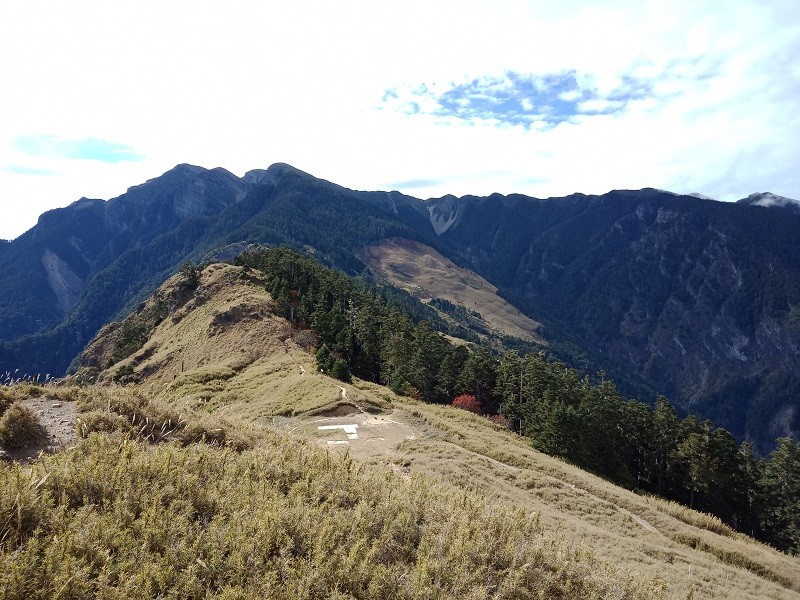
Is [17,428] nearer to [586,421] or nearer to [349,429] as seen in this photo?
[349,429]

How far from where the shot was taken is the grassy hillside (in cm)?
846

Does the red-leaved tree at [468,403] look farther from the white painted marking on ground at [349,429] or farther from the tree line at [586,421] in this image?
the white painted marking on ground at [349,429]

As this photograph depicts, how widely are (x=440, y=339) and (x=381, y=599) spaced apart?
6743 cm

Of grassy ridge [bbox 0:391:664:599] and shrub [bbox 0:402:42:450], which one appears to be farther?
shrub [bbox 0:402:42:450]

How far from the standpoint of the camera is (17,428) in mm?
10406

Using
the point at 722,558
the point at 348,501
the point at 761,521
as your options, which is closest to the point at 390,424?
the point at 722,558

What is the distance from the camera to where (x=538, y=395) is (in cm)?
5662

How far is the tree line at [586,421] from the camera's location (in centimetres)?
4656

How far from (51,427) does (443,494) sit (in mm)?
10530

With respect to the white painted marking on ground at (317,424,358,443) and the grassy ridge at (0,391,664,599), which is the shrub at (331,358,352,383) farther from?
the grassy ridge at (0,391,664,599)

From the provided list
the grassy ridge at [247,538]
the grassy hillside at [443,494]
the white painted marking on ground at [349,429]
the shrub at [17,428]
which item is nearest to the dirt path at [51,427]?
the shrub at [17,428]

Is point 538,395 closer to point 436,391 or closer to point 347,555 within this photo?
point 436,391

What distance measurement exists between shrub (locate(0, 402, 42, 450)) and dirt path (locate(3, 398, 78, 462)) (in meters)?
0.16

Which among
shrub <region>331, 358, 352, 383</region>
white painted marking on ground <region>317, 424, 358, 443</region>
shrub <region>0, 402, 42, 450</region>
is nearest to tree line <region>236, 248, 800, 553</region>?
shrub <region>331, 358, 352, 383</region>
